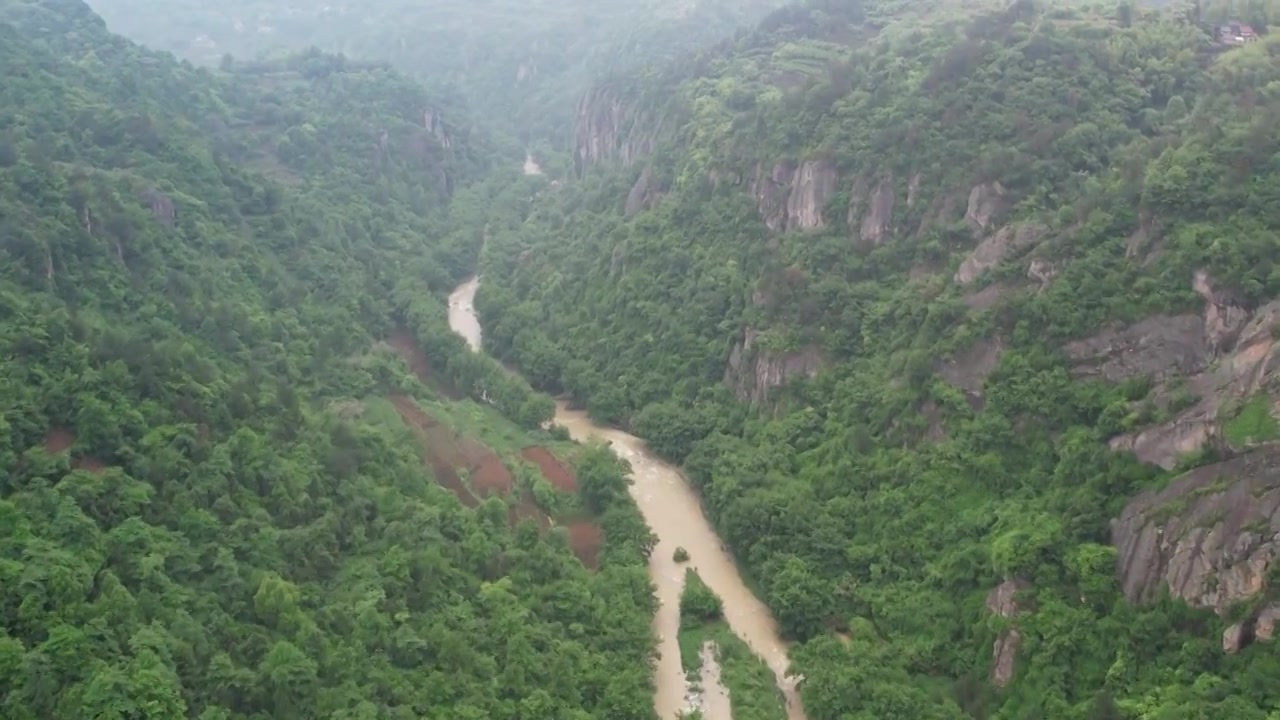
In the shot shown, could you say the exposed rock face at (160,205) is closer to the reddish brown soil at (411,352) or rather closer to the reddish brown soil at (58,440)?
the reddish brown soil at (411,352)

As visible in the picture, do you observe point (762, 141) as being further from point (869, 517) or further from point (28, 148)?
point (28, 148)

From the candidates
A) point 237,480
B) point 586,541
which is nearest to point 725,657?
point 586,541

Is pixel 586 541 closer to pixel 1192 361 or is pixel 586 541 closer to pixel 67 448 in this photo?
pixel 67 448

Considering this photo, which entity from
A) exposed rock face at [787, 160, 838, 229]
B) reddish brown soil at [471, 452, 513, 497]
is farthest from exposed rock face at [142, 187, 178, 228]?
exposed rock face at [787, 160, 838, 229]

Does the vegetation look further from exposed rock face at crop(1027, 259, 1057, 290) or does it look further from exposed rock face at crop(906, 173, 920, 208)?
exposed rock face at crop(906, 173, 920, 208)

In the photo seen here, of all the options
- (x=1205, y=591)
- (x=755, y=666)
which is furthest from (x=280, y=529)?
(x=1205, y=591)

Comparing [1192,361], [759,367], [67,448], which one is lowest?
[759,367]
